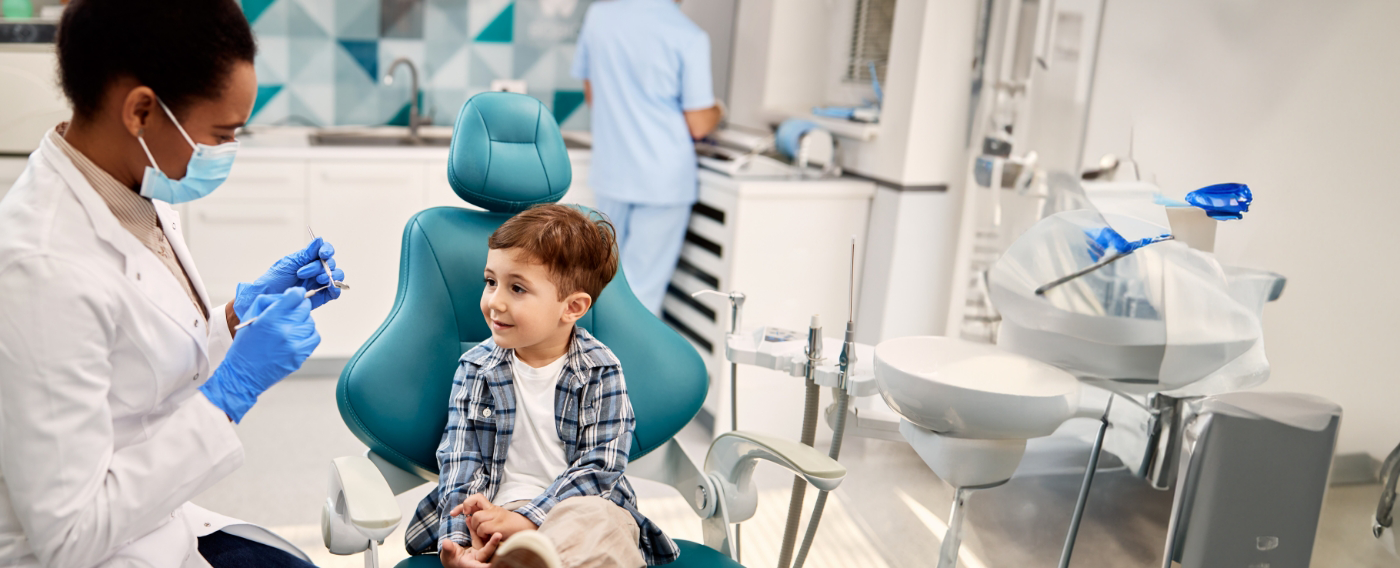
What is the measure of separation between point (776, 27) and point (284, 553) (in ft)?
8.43

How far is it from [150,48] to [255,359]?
368 millimetres

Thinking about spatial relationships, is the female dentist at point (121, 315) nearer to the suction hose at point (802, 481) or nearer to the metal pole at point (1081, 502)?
the suction hose at point (802, 481)

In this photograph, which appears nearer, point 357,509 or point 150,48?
point 150,48

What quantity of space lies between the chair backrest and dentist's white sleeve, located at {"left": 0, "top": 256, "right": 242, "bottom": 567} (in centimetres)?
41

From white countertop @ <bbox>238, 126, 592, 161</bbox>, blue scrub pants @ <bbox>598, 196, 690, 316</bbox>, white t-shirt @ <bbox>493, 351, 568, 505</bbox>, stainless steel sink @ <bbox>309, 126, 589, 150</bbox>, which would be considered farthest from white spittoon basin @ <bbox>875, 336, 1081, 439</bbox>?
stainless steel sink @ <bbox>309, 126, 589, 150</bbox>

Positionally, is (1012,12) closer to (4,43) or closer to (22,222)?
(22,222)

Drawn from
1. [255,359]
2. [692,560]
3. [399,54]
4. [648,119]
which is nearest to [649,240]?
[648,119]

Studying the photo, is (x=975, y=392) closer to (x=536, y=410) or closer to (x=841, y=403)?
(x=841, y=403)

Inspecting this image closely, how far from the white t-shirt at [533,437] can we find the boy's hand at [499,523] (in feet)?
0.31

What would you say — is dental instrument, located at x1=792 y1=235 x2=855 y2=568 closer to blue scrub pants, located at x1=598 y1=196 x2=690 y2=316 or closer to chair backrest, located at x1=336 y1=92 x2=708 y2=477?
chair backrest, located at x1=336 y1=92 x2=708 y2=477

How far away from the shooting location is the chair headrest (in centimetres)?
155

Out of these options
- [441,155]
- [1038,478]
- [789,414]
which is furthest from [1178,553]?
[441,155]

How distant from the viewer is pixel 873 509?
8.85ft

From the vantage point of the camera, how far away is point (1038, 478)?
2428 mm
